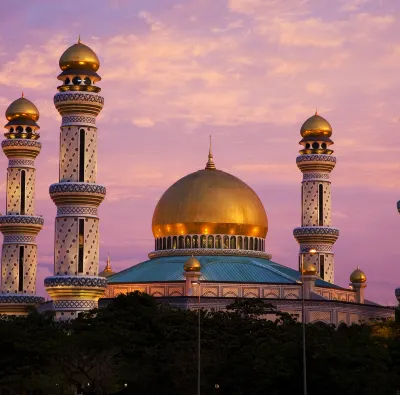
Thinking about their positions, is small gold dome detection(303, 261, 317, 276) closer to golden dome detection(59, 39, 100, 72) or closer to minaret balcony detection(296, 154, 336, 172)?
minaret balcony detection(296, 154, 336, 172)

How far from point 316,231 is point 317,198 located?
283 centimetres

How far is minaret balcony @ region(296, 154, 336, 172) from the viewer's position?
315 feet

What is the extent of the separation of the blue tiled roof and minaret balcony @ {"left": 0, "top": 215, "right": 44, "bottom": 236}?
6.39m

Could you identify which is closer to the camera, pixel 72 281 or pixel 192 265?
pixel 72 281

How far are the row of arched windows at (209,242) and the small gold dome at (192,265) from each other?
7273 mm

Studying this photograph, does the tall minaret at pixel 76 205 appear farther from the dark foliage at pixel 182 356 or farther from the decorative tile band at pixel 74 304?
the dark foliage at pixel 182 356

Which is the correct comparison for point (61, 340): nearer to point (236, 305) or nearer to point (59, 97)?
point (236, 305)

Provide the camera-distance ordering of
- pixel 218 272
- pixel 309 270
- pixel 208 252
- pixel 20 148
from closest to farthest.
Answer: pixel 309 270, pixel 218 272, pixel 20 148, pixel 208 252

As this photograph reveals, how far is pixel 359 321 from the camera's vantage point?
88.9m

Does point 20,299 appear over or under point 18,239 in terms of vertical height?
under

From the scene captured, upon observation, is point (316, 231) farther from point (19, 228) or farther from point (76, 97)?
point (76, 97)

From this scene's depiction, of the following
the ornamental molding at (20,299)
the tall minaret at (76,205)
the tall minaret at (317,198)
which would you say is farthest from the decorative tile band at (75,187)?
the tall minaret at (317,198)

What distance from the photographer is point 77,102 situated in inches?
3108

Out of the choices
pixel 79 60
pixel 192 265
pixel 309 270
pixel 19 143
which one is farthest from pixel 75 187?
pixel 309 270
